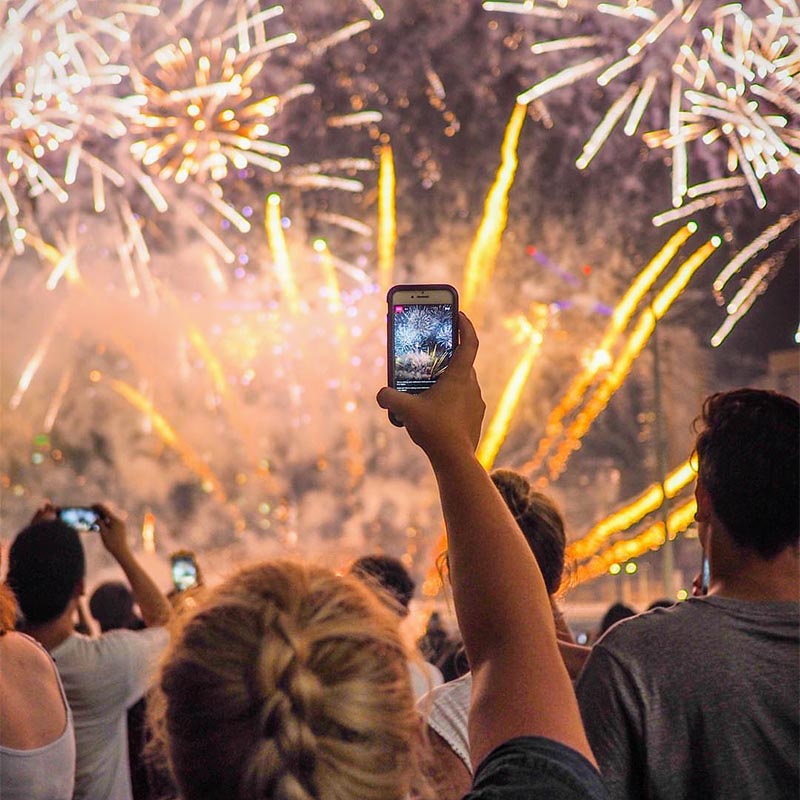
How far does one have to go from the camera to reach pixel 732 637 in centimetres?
179

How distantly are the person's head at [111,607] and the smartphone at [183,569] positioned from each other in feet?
0.95


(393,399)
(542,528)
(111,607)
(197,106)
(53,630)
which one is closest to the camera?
(393,399)

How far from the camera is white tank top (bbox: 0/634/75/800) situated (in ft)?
7.29

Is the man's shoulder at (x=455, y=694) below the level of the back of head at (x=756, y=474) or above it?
below

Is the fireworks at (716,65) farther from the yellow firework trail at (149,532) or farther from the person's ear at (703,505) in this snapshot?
the yellow firework trail at (149,532)

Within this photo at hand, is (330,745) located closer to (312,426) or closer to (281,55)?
(281,55)

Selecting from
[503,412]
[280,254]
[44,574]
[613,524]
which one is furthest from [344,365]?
[44,574]

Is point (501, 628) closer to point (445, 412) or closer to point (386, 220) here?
point (445, 412)

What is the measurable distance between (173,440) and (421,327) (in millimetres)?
25405

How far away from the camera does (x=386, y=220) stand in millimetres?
22000

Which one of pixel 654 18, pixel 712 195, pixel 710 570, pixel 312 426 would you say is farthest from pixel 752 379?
pixel 710 570

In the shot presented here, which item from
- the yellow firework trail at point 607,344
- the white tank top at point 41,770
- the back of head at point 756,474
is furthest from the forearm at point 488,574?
the yellow firework trail at point 607,344

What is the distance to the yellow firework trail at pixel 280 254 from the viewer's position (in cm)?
2062

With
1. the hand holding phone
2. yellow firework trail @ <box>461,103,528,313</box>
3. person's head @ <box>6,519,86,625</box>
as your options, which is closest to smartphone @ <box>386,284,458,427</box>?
the hand holding phone
